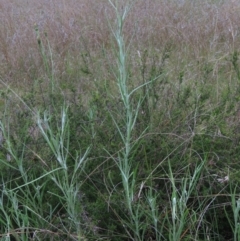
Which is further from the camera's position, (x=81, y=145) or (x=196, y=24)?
(x=196, y=24)

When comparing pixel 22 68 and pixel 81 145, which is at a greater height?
pixel 81 145

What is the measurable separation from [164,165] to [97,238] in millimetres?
480

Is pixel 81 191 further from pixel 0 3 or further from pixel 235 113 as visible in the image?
pixel 0 3

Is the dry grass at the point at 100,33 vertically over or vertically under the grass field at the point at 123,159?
under

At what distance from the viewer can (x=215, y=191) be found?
2.03 m

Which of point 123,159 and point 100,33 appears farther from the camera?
point 100,33

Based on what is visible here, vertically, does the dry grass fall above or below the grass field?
below

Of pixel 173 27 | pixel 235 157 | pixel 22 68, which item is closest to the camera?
pixel 235 157

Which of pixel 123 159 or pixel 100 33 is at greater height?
pixel 123 159

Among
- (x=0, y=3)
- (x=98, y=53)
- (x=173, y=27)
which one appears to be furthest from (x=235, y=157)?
(x=0, y=3)

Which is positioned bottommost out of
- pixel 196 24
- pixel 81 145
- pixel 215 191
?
pixel 196 24

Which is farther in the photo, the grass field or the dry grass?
the dry grass

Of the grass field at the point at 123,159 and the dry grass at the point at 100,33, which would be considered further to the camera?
the dry grass at the point at 100,33

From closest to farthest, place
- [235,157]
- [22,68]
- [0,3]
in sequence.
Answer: [235,157] < [22,68] < [0,3]
